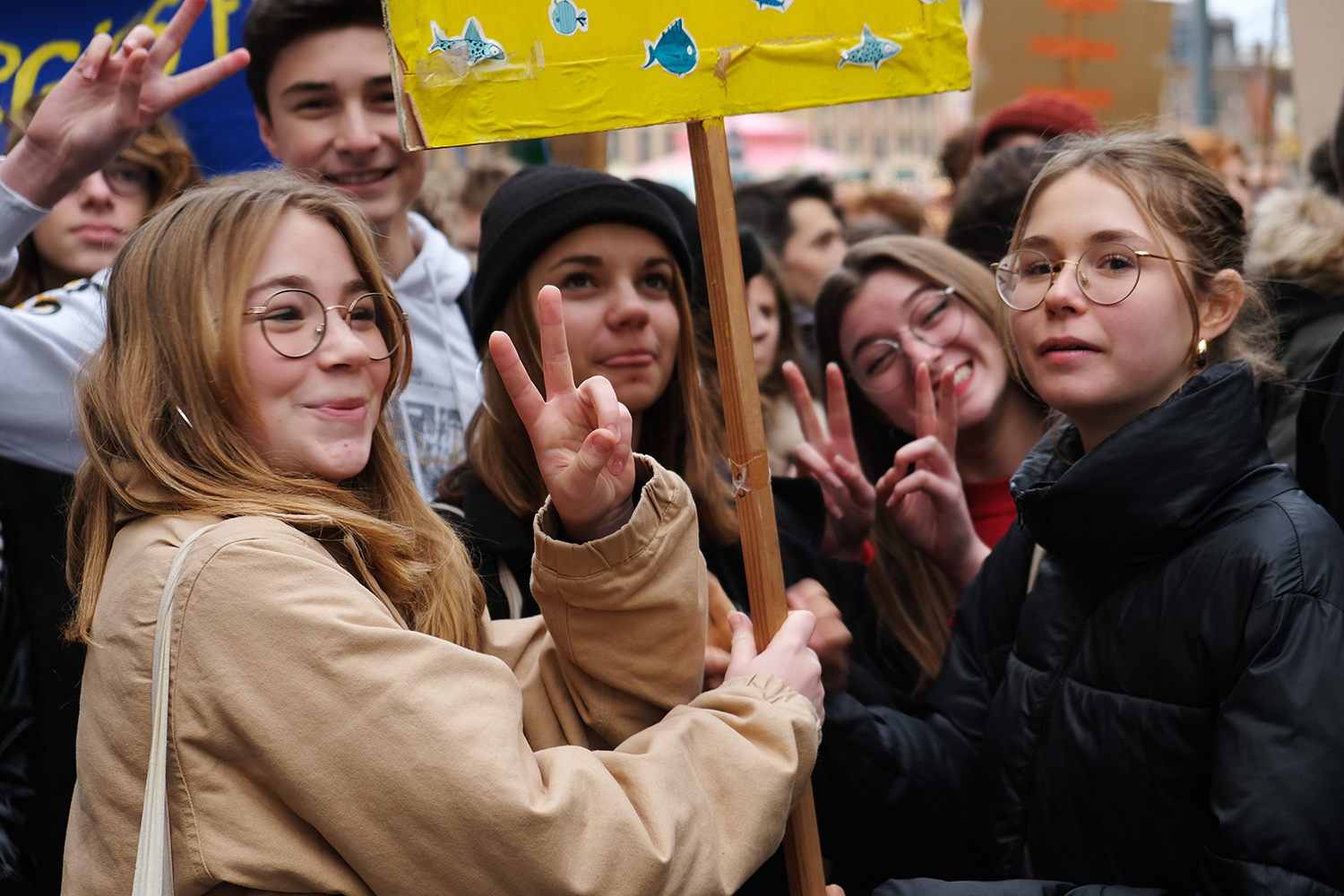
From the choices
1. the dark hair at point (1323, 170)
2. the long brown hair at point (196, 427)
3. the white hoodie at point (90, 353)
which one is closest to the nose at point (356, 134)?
the white hoodie at point (90, 353)

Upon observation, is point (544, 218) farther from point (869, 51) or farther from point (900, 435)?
point (900, 435)

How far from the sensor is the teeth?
307 centimetres

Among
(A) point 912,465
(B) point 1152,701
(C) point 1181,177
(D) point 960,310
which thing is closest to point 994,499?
(A) point 912,465

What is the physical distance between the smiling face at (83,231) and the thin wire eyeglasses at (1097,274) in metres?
2.31

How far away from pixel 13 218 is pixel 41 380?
0.34m

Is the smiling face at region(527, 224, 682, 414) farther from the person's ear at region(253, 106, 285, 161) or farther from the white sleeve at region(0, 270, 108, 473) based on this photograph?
the person's ear at region(253, 106, 285, 161)

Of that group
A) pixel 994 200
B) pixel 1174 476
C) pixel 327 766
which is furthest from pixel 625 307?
pixel 994 200

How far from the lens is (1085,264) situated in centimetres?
194

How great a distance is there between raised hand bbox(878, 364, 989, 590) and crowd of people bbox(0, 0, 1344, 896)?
10 mm

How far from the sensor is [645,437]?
279cm

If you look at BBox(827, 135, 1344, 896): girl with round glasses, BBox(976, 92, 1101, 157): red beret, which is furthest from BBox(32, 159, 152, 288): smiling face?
BBox(976, 92, 1101, 157): red beret

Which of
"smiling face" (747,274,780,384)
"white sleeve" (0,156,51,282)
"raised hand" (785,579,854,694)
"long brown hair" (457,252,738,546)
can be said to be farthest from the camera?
"smiling face" (747,274,780,384)

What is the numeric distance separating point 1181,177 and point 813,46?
27.0 inches

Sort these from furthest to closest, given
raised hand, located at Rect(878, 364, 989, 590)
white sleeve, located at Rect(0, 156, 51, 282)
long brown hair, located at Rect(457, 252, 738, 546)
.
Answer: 1. raised hand, located at Rect(878, 364, 989, 590)
2. long brown hair, located at Rect(457, 252, 738, 546)
3. white sleeve, located at Rect(0, 156, 51, 282)
